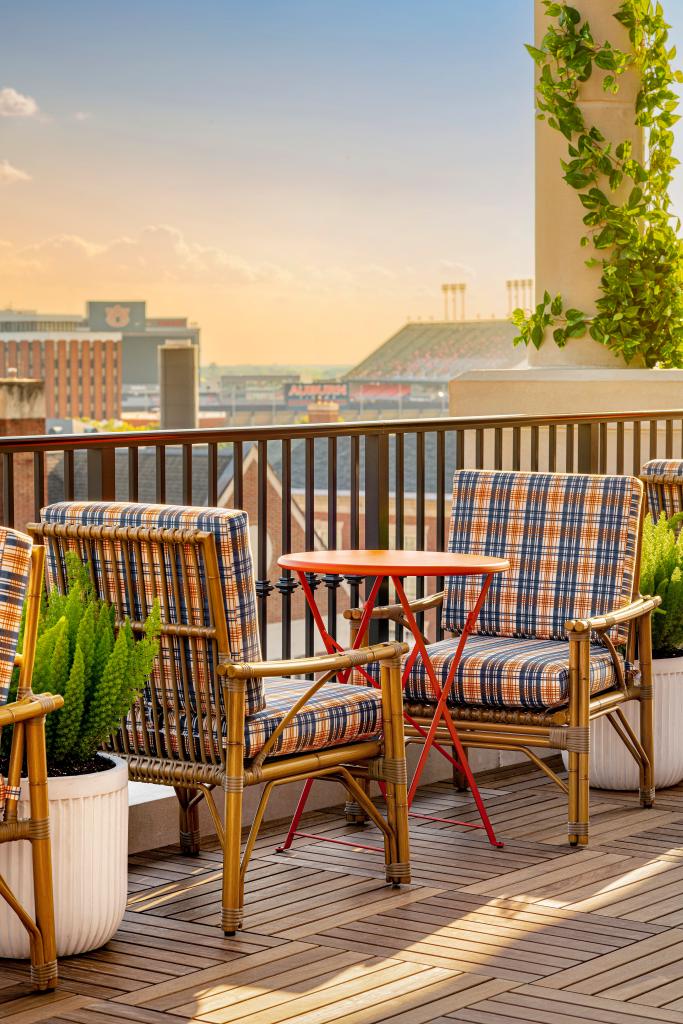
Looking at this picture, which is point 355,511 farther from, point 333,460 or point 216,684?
point 216,684

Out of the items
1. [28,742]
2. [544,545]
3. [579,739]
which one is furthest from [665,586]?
[28,742]

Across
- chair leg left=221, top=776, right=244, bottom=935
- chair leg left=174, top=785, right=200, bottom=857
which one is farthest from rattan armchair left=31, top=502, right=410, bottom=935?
chair leg left=174, top=785, right=200, bottom=857

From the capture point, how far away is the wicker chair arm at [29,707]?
2946mm

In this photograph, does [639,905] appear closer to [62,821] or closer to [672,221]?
[62,821]

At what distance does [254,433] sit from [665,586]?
1.45 m

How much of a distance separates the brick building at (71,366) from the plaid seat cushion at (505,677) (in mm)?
70900

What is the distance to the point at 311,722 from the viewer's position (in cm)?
361

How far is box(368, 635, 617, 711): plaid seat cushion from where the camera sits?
4.27 meters

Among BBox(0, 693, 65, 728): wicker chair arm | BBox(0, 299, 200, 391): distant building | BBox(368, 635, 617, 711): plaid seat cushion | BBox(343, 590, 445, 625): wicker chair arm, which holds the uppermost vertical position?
BBox(0, 299, 200, 391): distant building

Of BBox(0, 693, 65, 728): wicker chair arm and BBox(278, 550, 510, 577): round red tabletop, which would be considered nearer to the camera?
BBox(0, 693, 65, 728): wicker chair arm

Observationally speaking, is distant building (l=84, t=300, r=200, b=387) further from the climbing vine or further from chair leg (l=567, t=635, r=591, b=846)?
chair leg (l=567, t=635, r=591, b=846)

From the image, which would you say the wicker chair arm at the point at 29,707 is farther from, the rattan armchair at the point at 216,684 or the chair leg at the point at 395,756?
the chair leg at the point at 395,756

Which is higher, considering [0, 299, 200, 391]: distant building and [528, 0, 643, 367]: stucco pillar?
[0, 299, 200, 391]: distant building

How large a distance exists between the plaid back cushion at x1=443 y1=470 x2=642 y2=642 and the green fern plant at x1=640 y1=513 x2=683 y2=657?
242 millimetres
